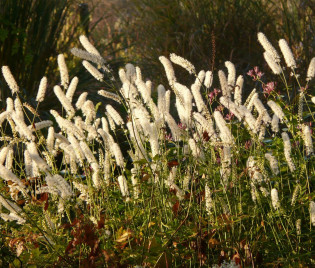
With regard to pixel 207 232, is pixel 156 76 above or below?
above

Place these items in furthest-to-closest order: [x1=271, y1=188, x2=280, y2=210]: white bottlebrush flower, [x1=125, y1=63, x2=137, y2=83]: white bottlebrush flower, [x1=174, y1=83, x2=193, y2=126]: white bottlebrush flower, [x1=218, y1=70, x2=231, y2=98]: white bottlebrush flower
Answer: [x1=218, y1=70, x2=231, y2=98]: white bottlebrush flower
[x1=125, y1=63, x2=137, y2=83]: white bottlebrush flower
[x1=174, y1=83, x2=193, y2=126]: white bottlebrush flower
[x1=271, y1=188, x2=280, y2=210]: white bottlebrush flower

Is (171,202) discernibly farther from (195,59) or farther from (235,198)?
(195,59)

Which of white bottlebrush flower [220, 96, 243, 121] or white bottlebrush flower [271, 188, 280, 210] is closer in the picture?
white bottlebrush flower [271, 188, 280, 210]

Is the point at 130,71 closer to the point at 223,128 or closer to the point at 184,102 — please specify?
the point at 184,102

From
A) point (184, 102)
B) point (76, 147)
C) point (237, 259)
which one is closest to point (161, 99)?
point (184, 102)

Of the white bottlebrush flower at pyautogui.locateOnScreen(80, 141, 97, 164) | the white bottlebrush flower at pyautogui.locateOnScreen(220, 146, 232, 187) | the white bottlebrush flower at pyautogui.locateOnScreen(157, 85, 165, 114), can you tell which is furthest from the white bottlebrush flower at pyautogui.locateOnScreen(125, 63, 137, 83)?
the white bottlebrush flower at pyautogui.locateOnScreen(220, 146, 232, 187)

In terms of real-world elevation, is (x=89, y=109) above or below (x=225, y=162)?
above

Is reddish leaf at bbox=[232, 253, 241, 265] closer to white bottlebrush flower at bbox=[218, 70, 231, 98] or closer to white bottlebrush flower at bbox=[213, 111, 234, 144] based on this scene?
white bottlebrush flower at bbox=[213, 111, 234, 144]

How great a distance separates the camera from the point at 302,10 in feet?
23.1

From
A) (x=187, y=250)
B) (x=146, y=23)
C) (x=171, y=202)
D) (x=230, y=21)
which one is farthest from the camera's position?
(x=146, y=23)

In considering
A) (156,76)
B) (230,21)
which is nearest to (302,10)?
(230,21)

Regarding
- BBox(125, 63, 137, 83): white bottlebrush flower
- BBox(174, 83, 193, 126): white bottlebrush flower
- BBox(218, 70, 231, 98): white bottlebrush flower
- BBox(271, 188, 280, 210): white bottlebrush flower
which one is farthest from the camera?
BBox(218, 70, 231, 98): white bottlebrush flower

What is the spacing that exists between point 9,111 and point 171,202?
35.3 inches

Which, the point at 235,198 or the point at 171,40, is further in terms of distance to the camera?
the point at 171,40
